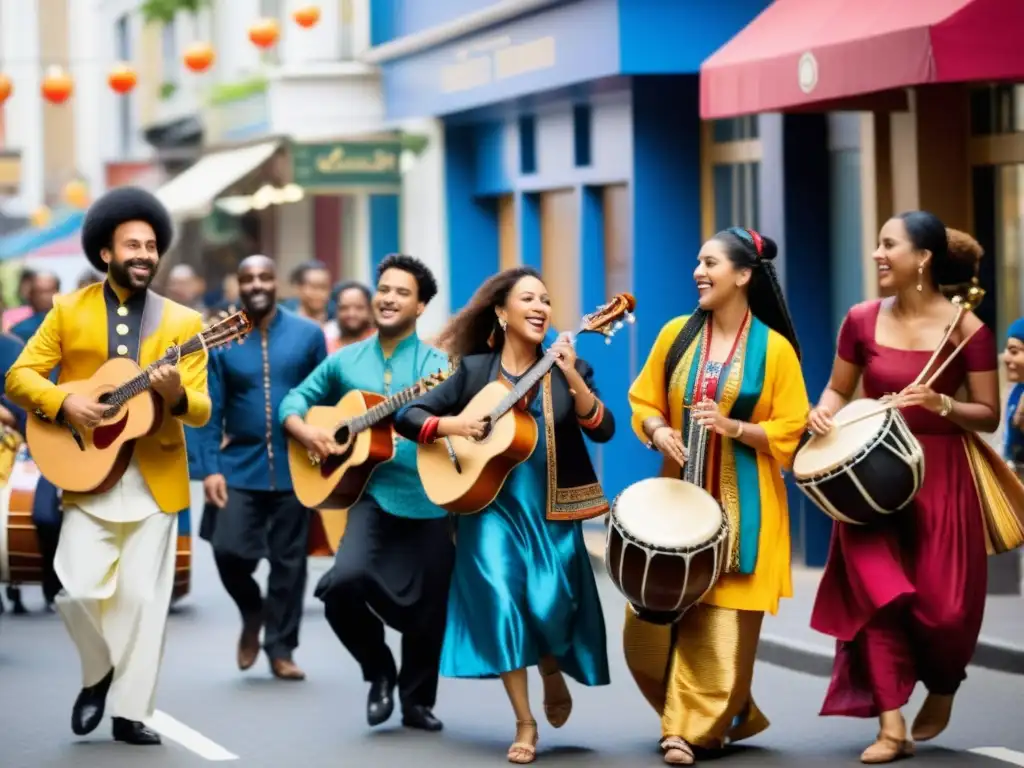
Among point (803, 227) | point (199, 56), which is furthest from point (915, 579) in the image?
point (199, 56)

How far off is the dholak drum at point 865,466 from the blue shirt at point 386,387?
1.73m

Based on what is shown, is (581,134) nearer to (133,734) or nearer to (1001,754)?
(133,734)

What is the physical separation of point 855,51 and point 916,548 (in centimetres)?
406

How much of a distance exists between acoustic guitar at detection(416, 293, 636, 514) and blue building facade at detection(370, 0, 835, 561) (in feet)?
20.3

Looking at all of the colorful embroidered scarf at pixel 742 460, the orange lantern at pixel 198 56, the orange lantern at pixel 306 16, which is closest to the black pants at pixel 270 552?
the colorful embroidered scarf at pixel 742 460

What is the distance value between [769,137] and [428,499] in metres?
6.31

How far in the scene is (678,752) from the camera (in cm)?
890

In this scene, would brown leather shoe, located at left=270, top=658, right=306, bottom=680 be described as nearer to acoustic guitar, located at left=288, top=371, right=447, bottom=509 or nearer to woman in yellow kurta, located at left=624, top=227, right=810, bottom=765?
acoustic guitar, located at left=288, top=371, right=447, bottom=509

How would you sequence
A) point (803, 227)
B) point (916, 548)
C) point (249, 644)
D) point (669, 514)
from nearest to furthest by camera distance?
point (669, 514) < point (916, 548) < point (249, 644) < point (803, 227)

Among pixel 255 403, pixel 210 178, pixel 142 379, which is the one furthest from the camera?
pixel 210 178

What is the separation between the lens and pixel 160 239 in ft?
31.9

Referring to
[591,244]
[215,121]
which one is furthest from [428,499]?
[215,121]

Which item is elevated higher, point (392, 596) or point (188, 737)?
point (392, 596)

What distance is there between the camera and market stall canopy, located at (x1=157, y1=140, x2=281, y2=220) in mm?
26702
